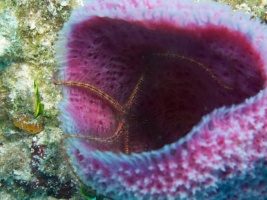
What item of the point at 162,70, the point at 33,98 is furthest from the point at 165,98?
the point at 33,98

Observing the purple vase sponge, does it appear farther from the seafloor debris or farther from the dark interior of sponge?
the seafloor debris

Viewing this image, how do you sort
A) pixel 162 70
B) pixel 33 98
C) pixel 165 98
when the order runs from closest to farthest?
pixel 162 70
pixel 165 98
pixel 33 98

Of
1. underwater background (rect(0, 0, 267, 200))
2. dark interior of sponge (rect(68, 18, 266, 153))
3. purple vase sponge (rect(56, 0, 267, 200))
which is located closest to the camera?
purple vase sponge (rect(56, 0, 267, 200))

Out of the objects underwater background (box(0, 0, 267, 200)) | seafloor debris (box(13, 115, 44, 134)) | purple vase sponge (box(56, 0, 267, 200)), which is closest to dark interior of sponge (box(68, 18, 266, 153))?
purple vase sponge (box(56, 0, 267, 200))

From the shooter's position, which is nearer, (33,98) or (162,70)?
(162,70)

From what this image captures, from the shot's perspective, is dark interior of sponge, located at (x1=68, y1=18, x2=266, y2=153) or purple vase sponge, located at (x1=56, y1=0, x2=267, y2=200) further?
dark interior of sponge, located at (x1=68, y1=18, x2=266, y2=153)

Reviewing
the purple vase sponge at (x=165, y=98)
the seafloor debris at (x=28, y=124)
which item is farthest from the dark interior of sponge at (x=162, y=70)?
the seafloor debris at (x=28, y=124)

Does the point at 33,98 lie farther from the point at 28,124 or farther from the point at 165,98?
the point at 165,98
